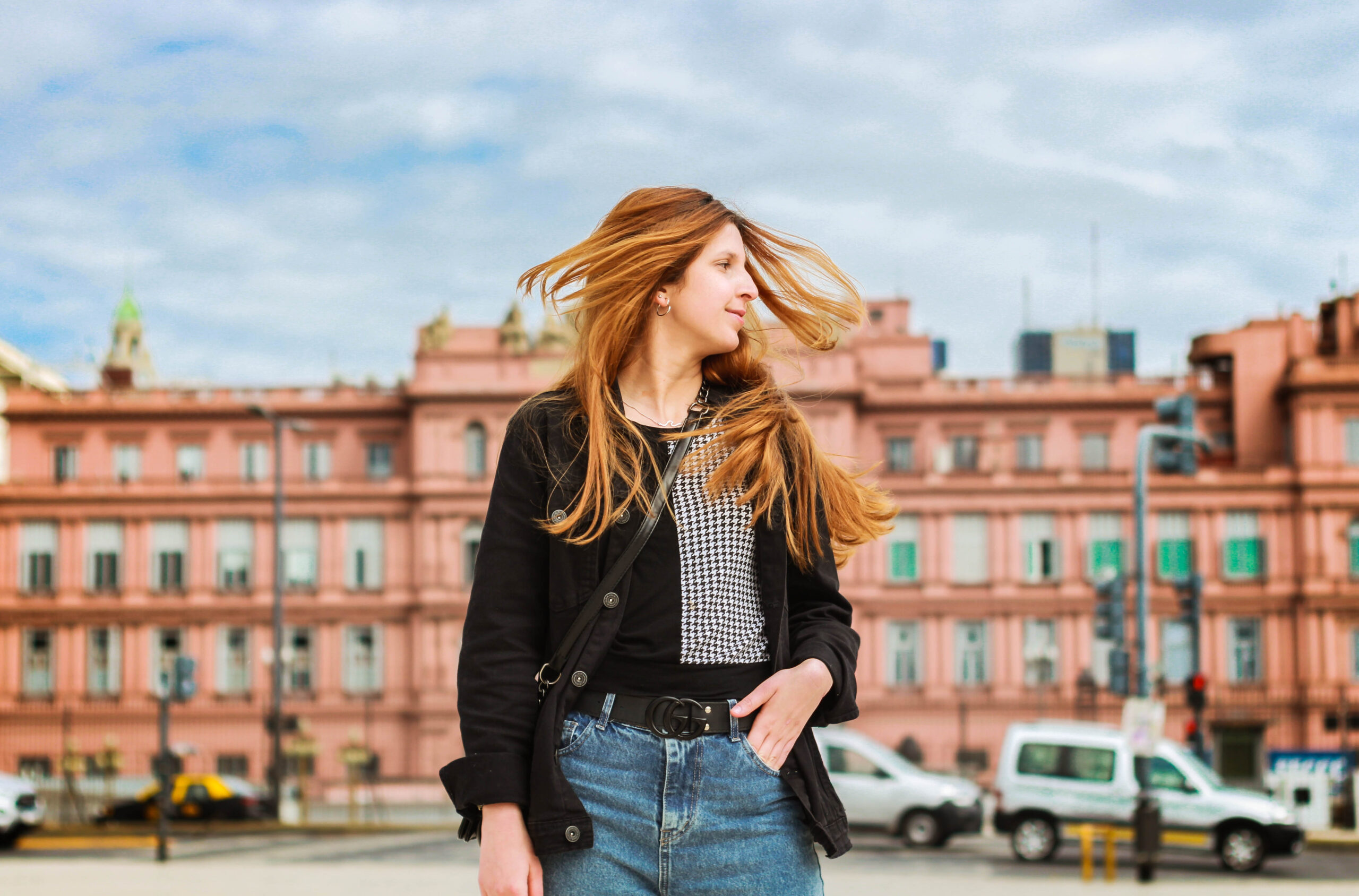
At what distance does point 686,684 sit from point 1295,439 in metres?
55.7

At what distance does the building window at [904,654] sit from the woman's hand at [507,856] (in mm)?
53932

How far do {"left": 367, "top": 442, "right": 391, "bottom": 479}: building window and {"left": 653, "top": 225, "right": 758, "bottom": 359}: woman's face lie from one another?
56672mm

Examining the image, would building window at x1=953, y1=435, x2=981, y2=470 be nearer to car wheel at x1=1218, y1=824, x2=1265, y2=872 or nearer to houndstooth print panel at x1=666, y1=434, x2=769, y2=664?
car wheel at x1=1218, y1=824, x2=1265, y2=872

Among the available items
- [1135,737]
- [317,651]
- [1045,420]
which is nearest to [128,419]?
[317,651]

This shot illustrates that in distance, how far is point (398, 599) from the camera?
5644 centimetres

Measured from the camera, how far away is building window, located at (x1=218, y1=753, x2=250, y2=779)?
55062mm

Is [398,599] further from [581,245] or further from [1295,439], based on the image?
[581,245]

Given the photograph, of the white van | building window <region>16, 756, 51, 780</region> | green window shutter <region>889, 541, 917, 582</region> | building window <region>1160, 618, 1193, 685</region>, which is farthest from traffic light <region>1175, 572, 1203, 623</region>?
building window <region>16, 756, 51, 780</region>

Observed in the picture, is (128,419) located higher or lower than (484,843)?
higher

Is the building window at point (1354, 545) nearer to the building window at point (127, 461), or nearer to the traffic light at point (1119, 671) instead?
the traffic light at point (1119, 671)

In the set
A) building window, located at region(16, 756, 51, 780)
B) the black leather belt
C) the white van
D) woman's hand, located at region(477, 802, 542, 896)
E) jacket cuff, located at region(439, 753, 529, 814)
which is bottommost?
building window, located at region(16, 756, 51, 780)

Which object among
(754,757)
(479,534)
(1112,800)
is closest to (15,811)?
(1112,800)

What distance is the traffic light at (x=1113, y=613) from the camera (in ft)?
71.8

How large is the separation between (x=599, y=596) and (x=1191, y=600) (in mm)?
22075
